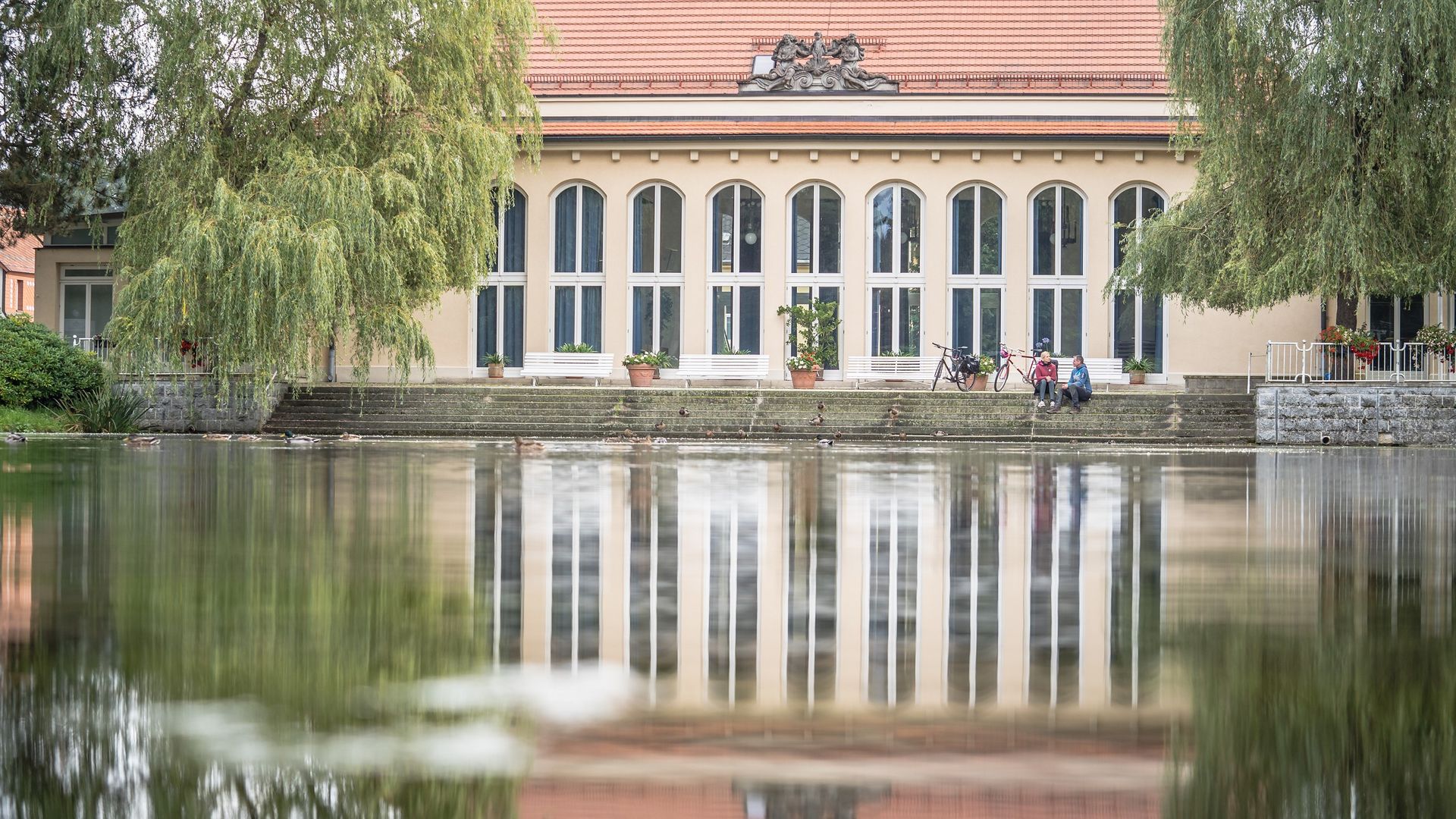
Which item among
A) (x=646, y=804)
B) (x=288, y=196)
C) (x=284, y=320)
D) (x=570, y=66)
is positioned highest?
(x=570, y=66)

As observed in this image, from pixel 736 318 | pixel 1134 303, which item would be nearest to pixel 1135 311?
pixel 1134 303

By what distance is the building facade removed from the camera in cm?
4116

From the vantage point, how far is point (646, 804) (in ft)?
12.5

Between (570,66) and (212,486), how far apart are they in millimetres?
30821

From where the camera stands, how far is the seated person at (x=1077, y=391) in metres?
32.1

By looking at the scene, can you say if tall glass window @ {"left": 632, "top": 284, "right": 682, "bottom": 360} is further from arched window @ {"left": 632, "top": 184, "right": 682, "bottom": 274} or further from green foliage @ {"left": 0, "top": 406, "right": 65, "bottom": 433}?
green foliage @ {"left": 0, "top": 406, "right": 65, "bottom": 433}

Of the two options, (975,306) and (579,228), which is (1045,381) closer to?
(975,306)

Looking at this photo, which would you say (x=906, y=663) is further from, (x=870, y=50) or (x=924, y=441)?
(x=870, y=50)

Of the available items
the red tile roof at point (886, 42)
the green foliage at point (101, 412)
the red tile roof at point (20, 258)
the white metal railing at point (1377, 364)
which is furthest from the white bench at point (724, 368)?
the red tile roof at point (20, 258)

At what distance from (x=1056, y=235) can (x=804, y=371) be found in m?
8.51

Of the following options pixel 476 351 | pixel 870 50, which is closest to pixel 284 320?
pixel 476 351

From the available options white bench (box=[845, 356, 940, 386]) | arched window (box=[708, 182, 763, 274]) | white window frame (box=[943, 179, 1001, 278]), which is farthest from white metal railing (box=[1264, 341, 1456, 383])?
arched window (box=[708, 182, 763, 274])

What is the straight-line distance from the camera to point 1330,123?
2034 cm

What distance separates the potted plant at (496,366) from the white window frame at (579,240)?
8.28 feet
